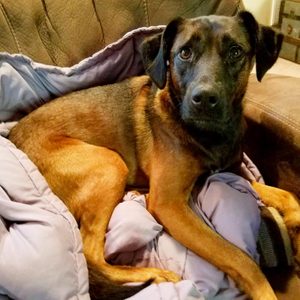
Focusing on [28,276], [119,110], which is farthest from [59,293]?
[119,110]

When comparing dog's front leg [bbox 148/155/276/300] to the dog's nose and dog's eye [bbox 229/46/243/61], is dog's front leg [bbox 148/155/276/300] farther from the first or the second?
dog's eye [bbox 229/46/243/61]

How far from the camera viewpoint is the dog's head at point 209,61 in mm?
1177

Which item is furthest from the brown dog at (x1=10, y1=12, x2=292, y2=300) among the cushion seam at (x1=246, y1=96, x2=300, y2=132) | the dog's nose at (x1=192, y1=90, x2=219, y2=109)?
the cushion seam at (x1=246, y1=96, x2=300, y2=132)

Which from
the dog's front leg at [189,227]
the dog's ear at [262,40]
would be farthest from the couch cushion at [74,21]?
the dog's front leg at [189,227]

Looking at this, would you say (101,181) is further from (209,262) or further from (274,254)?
(274,254)

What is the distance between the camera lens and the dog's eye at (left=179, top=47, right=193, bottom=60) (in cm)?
127

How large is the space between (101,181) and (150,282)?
361 millimetres

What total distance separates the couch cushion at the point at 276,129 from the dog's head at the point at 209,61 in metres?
0.14

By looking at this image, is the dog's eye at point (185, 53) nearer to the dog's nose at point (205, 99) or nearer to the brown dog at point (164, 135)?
the brown dog at point (164, 135)

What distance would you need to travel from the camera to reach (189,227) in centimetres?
121

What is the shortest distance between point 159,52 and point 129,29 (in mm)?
306

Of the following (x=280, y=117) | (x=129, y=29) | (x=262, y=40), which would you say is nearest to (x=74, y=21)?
(x=129, y=29)

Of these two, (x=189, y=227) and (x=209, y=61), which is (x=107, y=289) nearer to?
(x=189, y=227)

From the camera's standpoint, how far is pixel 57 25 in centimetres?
145
